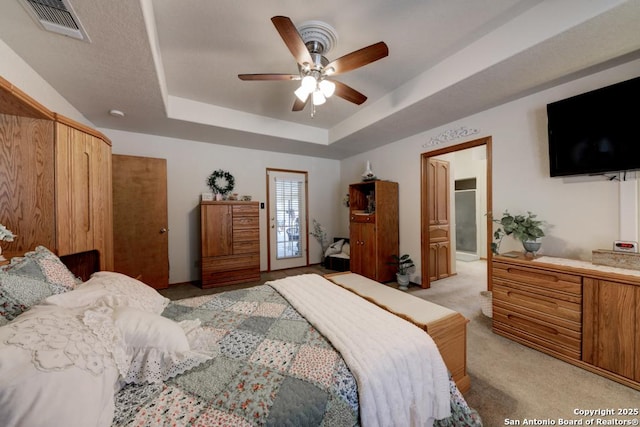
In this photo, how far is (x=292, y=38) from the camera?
151 cm

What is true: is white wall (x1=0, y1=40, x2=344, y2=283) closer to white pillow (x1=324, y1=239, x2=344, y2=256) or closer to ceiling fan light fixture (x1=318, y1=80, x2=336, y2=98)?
white pillow (x1=324, y1=239, x2=344, y2=256)

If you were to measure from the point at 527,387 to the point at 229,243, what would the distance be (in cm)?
364

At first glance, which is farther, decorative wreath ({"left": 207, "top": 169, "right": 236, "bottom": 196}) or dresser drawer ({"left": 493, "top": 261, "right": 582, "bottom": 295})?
decorative wreath ({"left": 207, "top": 169, "right": 236, "bottom": 196})

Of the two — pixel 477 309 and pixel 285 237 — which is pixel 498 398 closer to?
pixel 477 309

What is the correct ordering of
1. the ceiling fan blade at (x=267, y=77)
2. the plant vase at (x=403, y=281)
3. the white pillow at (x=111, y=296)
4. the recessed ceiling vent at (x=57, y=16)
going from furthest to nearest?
the plant vase at (x=403, y=281) < the ceiling fan blade at (x=267, y=77) < the recessed ceiling vent at (x=57, y=16) < the white pillow at (x=111, y=296)

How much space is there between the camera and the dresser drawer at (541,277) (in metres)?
1.81

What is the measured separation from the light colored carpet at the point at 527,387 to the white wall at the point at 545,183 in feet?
3.37

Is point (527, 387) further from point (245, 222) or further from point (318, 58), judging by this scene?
point (245, 222)

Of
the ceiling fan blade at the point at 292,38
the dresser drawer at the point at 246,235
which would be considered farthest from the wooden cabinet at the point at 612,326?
the dresser drawer at the point at 246,235

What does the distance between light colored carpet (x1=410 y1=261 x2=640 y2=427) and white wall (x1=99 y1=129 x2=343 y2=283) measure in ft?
11.9

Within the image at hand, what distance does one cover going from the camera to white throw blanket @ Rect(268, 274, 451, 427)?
3.05ft

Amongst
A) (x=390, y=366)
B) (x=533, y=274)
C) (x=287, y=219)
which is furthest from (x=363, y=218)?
(x=390, y=366)

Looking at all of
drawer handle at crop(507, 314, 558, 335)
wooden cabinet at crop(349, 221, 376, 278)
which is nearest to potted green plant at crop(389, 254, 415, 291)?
wooden cabinet at crop(349, 221, 376, 278)

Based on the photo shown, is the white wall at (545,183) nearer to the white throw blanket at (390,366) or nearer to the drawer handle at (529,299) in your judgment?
the drawer handle at (529,299)
